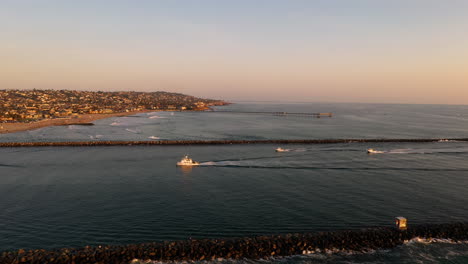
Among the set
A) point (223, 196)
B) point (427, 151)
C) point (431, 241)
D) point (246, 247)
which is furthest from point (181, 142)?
point (427, 151)

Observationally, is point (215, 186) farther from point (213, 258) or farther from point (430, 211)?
point (430, 211)

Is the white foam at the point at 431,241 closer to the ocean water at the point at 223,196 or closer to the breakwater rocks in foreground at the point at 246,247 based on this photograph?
the breakwater rocks in foreground at the point at 246,247

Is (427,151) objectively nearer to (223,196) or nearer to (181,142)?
(223,196)

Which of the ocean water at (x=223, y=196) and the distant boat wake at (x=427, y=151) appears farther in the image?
the distant boat wake at (x=427, y=151)

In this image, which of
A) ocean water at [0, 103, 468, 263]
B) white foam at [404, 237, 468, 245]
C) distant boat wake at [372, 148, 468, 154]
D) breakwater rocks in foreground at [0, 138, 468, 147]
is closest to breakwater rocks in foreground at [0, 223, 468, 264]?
white foam at [404, 237, 468, 245]

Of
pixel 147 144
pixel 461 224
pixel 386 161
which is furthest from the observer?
pixel 147 144

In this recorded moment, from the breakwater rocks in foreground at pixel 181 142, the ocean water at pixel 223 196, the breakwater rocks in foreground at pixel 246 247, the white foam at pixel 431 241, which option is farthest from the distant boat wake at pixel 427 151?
the breakwater rocks in foreground at pixel 246 247

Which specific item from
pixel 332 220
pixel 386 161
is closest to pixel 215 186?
pixel 332 220
